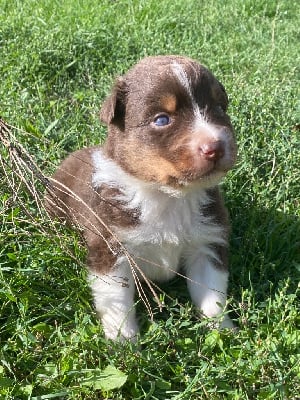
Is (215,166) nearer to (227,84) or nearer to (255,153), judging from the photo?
(255,153)

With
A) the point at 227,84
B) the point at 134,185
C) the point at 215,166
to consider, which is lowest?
the point at 227,84

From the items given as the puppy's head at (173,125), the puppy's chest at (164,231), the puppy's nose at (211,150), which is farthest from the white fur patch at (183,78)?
the puppy's chest at (164,231)

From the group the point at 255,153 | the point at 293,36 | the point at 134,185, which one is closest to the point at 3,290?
the point at 134,185

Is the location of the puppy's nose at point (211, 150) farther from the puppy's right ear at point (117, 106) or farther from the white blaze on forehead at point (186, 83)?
the puppy's right ear at point (117, 106)

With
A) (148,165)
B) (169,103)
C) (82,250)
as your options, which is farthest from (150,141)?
(82,250)

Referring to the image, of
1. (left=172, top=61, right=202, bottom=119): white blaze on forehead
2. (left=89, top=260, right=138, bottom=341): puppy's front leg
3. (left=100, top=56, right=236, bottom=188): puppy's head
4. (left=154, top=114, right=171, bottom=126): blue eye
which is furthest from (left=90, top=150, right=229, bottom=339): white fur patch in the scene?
(left=172, top=61, right=202, bottom=119): white blaze on forehead

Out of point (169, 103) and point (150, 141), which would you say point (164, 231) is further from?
point (169, 103)

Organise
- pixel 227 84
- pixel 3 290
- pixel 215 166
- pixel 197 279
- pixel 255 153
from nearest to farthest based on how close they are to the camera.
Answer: pixel 215 166
pixel 3 290
pixel 197 279
pixel 255 153
pixel 227 84
